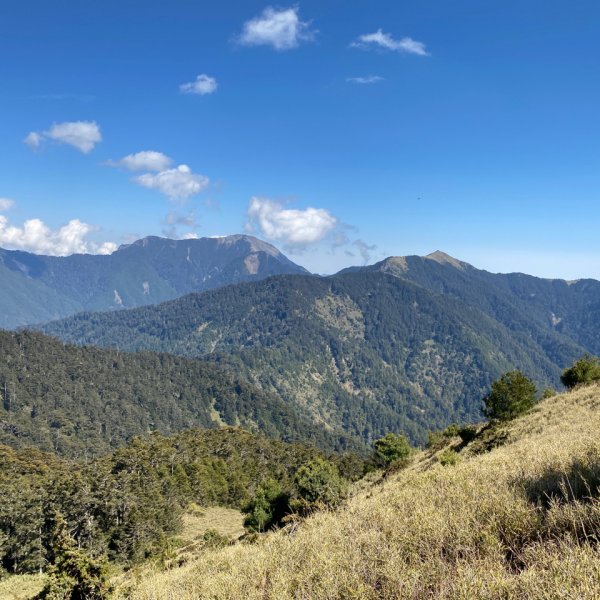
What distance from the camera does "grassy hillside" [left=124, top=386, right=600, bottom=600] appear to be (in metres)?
4.14

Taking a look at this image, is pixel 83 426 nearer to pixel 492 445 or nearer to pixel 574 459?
pixel 492 445

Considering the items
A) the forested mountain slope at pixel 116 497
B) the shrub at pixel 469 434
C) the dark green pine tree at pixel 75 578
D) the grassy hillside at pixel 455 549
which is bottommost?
the forested mountain slope at pixel 116 497

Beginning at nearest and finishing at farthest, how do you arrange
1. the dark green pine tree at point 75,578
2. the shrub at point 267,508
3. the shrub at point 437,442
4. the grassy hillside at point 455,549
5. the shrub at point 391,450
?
the grassy hillside at point 455,549 < the dark green pine tree at point 75,578 < the shrub at point 437,442 < the shrub at point 267,508 < the shrub at point 391,450

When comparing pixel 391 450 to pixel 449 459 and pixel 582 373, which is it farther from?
pixel 449 459

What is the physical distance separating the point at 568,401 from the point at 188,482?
7418 cm

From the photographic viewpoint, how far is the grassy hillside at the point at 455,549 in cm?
414

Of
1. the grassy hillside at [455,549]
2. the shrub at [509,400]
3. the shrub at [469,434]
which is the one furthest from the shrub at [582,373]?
the grassy hillside at [455,549]

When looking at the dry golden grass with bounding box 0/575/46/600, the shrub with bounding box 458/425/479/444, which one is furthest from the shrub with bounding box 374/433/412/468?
the dry golden grass with bounding box 0/575/46/600

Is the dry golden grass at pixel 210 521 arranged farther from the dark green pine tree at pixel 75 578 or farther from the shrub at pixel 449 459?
the dark green pine tree at pixel 75 578

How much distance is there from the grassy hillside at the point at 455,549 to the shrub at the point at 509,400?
27459 millimetres

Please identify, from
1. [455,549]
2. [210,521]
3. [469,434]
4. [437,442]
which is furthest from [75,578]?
[210,521]

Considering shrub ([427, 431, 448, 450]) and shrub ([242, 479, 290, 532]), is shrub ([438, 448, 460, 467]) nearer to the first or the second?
shrub ([427, 431, 448, 450])

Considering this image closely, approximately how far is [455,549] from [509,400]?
3228 centimetres

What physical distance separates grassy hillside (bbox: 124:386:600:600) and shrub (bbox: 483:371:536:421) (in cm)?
A: 2746
